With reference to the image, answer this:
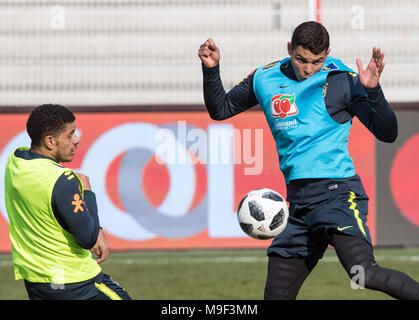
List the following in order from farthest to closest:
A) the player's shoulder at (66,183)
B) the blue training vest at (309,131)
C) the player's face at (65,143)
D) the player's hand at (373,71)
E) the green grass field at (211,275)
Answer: the green grass field at (211,275), the blue training vest at (309,131), the player's hand at (373,71), the player's face at (65,143), the player's shoulder at (66,183)

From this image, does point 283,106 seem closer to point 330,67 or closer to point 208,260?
point 330,67

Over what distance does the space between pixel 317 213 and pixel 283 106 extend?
2.24ft

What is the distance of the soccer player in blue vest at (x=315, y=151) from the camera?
13.7ft

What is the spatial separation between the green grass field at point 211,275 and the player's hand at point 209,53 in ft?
9.43

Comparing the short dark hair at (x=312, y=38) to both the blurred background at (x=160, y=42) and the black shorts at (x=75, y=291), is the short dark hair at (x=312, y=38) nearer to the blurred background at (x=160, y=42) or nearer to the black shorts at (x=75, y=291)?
the black shorts at (x=75, y=291)

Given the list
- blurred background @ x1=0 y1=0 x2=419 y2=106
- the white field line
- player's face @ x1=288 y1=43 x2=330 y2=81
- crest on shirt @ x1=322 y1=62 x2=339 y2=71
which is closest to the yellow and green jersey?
player's face @ x1=288 y1=43 x2=330 y2=81

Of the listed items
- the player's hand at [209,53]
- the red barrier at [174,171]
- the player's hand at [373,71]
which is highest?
the player's hand at [209,53]

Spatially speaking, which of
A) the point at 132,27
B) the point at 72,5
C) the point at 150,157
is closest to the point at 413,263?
the point at 150,157

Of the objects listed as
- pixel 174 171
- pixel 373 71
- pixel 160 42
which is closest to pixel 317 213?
pixel 373 71

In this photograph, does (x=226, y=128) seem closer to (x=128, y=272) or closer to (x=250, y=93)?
(x=128, y=272)

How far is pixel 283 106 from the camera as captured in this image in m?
4.38

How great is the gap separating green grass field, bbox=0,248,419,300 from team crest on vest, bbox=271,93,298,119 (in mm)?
2853

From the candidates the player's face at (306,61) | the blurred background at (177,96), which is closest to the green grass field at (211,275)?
the blurred background at (177,96)

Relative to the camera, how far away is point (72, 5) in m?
12.2
